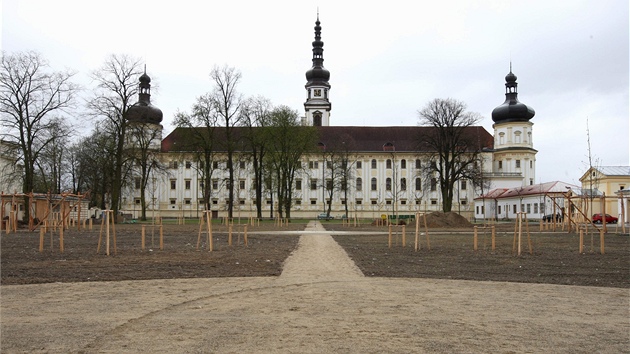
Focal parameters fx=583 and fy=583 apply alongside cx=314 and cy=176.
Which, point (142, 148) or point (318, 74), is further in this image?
point (318, 74)

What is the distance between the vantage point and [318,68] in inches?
3932

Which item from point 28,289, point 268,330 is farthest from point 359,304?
point 28,289

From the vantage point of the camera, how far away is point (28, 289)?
11203mm

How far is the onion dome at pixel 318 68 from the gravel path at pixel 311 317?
8891 centimetres

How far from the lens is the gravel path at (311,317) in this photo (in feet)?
22.3

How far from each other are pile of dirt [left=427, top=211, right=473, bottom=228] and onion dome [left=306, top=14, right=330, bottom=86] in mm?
54202

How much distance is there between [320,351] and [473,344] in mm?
1838

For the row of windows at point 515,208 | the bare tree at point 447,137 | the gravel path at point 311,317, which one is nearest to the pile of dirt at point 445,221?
the bare tree at point 447,137

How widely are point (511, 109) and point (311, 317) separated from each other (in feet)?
→ 287

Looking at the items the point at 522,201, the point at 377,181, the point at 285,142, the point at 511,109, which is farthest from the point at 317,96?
the point at 285,142

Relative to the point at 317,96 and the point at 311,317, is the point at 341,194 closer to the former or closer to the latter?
the point at 317,96

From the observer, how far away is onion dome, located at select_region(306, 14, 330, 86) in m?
99.4

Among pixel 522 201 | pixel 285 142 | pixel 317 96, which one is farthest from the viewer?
pixel 317 96

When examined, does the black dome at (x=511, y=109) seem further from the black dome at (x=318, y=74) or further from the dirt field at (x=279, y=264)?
the dirt field at (x=279, y=264)
